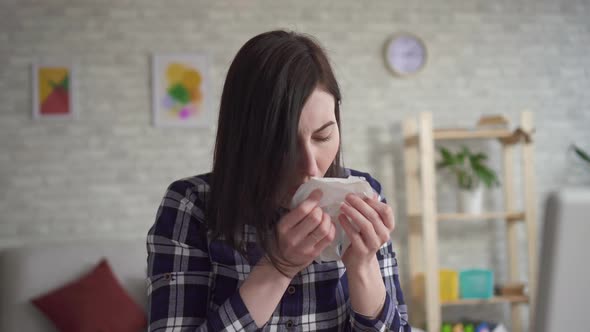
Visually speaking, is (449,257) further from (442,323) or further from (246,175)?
(246,175)

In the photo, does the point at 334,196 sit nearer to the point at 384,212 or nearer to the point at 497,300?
the point at 384,212

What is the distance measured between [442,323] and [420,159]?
42.5 inches

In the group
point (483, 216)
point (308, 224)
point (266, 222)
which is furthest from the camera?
point (483, 216)

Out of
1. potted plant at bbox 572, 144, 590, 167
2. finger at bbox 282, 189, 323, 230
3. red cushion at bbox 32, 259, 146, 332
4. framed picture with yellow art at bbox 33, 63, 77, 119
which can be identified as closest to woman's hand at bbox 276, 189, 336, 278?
finger at bbox 282, 189, 323, 230

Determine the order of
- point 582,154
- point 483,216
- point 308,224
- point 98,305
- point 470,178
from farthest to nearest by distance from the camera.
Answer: point 582,154 → point 470,178 → point 483,216 → point 98,305 → point 308,224

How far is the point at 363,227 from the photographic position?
3.54ft

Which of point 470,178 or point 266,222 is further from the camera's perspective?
point 470,178

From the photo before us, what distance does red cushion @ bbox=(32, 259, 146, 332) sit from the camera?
309cm

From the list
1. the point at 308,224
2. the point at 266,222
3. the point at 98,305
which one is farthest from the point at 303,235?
the point at 98,305

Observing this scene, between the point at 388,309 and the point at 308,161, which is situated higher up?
the point at 308,161

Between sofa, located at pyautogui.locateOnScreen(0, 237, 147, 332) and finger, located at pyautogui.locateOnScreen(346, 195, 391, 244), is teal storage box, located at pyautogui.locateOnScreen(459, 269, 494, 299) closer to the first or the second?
sofa, located at pyautogui.locateOnScreen(0, 237, 147, 332)

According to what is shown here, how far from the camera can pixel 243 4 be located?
423cm

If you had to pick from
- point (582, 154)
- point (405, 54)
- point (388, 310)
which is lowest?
point (388, 310)

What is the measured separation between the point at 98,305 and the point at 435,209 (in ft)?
6.98
